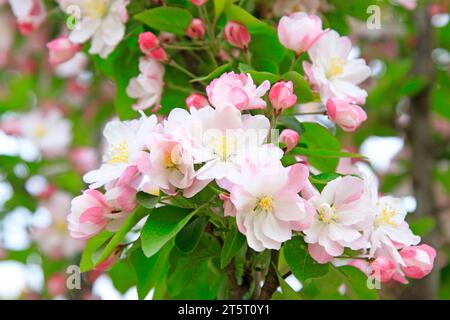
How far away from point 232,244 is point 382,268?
20cm

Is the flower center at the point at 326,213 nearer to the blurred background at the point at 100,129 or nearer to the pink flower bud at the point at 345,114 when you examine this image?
the pink flower bud at the point at 345,114

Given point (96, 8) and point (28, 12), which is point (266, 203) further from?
point (28, 12)

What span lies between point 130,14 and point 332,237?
63cm

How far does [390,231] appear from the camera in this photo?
1101mm

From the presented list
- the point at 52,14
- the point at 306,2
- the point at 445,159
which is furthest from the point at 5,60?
the point at 306,2

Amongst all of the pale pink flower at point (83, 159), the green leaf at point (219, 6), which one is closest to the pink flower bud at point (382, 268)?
the green leaf at point (219, 6)

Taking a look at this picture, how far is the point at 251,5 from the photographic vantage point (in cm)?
145

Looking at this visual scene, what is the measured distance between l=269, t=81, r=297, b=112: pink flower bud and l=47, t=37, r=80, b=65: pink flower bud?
50cm

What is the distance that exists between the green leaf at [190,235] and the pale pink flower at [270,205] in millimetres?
100

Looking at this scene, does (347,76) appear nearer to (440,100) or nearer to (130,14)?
(130,14)

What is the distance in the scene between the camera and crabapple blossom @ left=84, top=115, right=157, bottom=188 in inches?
41.1

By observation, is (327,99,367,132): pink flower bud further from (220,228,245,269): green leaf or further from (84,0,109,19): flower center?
(84,0,109,19): flower center

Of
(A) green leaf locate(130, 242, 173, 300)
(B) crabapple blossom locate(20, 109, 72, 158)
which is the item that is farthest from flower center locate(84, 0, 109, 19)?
(B) crabapple blossom locate(20, 109, 72, 158)

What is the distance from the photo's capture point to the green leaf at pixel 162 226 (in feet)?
3.29
